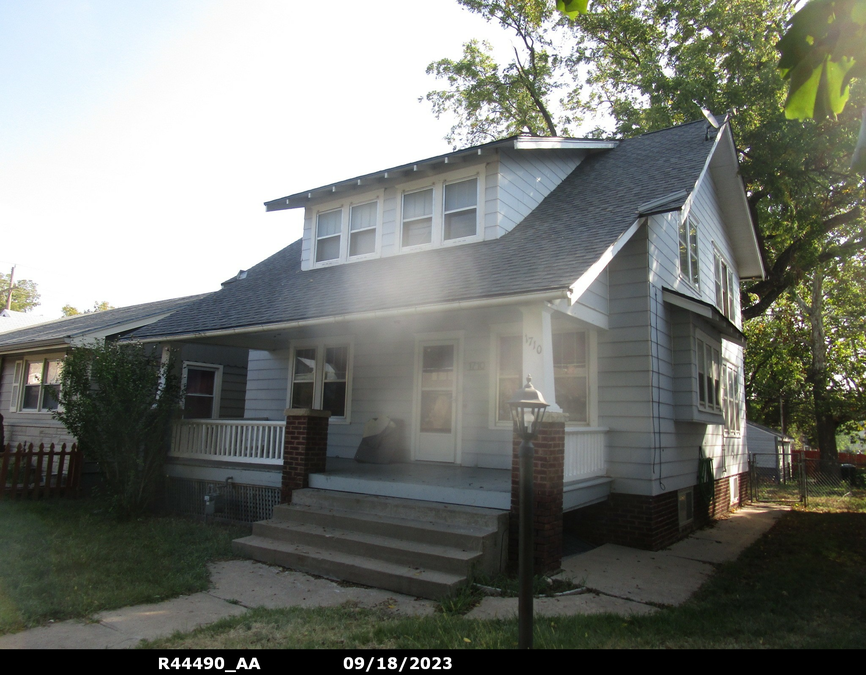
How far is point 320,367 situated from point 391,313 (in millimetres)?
4487

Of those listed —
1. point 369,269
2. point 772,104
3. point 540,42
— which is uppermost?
point 540,42

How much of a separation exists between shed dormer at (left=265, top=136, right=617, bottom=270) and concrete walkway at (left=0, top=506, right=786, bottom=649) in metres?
5.26

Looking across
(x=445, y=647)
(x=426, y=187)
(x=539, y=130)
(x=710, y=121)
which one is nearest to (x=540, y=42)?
(x=539, y=130)

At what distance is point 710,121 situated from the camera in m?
11.0

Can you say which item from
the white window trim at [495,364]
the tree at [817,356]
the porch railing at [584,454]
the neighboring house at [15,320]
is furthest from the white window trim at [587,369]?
the neighboring house at [15,320]

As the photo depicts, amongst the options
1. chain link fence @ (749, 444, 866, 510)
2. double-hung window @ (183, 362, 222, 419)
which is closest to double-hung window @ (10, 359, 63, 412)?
double-hung window @ (183, 362, 222, 419)

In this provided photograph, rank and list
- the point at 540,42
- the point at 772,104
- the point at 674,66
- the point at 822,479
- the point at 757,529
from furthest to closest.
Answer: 1. the point at 540,42
2. the point at 674,66
3. the point at 822,479
4. the point at 772,104
5. the point at 757,529

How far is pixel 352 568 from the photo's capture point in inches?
243

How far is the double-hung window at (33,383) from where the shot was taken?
16031 mm

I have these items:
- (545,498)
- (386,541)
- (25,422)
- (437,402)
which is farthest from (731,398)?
(25,422)

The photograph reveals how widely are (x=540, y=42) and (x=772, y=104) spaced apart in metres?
9.83

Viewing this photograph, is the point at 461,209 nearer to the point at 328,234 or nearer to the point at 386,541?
the point at 328,234

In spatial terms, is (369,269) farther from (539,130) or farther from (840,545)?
(539,130)

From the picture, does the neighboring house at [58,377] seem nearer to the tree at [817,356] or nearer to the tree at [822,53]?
the tree at [822,53]
